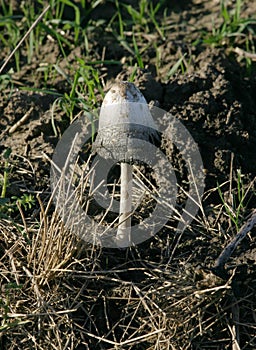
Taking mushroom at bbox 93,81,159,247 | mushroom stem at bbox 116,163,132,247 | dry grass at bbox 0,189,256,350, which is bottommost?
dry grass at bbox 0,189,256,350

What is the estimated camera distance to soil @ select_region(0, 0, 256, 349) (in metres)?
3.26

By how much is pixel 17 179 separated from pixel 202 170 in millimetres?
1082

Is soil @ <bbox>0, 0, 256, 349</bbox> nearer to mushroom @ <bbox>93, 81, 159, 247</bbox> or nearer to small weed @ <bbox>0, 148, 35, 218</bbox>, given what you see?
small weed @ <bbox>0, 148, 35, 218</bbox>

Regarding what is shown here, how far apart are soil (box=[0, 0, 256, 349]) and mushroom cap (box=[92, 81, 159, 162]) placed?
55 centimetres

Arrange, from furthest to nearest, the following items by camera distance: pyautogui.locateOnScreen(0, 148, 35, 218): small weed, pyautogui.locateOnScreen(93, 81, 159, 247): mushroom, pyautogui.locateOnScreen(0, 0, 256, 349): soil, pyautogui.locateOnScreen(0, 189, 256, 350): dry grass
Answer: pyautogui.locateOnScreen(0, 148, 35, 218): small weed → pyautogui.locateOnScreen(0, 0, 256, 349): soil → pyautogui.locateOnScreen(93, 81, 159, 247): mushroom → pyautogui.locateOnScreen(0, 189, 256, 350): dry grass

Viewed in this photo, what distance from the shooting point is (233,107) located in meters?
3.94

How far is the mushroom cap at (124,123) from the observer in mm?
3143

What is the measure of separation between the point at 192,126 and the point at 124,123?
850mm

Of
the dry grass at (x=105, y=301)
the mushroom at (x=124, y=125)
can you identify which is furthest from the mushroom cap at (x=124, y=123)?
the dry grass at (x=105, y=301)

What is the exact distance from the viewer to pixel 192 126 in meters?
3.88

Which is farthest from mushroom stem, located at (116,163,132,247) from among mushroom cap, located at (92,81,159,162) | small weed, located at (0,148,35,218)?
small weed, located at (0,148,35,218)

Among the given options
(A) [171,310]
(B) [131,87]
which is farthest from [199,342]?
(B) [131,87]

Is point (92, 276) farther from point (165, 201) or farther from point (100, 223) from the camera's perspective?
point (165, 201)

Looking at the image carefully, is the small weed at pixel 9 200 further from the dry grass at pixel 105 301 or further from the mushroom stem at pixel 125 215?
the mushroom stem at pixel 125 215
